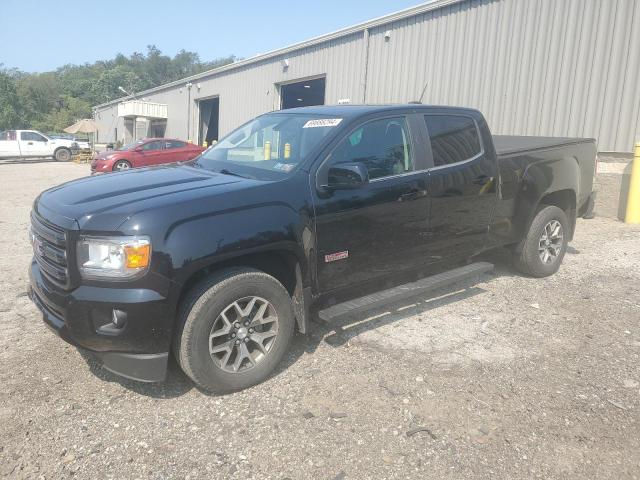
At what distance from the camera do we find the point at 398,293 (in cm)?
405

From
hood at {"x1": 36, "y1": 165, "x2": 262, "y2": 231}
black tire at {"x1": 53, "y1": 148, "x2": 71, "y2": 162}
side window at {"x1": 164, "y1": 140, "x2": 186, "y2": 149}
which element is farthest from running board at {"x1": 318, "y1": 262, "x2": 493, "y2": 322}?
black tire at {"x1": 53, "y1": 148, "x2": 71, "y2": 162}

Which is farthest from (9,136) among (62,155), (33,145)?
(62,155)

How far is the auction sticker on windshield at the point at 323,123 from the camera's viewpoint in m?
3.85

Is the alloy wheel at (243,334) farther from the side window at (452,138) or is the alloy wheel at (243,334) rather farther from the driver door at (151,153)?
the driver door at (151,153)

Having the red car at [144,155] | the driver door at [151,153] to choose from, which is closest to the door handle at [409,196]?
the red car at [144,155]

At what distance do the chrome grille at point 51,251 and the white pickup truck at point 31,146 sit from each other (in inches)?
1171

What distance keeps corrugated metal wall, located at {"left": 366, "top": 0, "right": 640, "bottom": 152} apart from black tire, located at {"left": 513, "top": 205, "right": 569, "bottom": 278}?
5.29 m

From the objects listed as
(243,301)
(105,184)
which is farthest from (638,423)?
(105,184)

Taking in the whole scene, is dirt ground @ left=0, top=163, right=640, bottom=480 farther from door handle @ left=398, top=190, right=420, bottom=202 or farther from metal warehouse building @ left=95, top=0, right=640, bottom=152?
metal warehouse building @ left=95, top=0, right=640, bottom=152

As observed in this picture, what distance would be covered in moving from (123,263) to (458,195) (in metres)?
2.88

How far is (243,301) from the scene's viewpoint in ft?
10.5

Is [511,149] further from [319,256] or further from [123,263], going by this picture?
[123,263]

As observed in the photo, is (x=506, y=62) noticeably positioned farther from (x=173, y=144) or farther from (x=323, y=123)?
(x=173, y=144)

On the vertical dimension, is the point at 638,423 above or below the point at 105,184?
below
